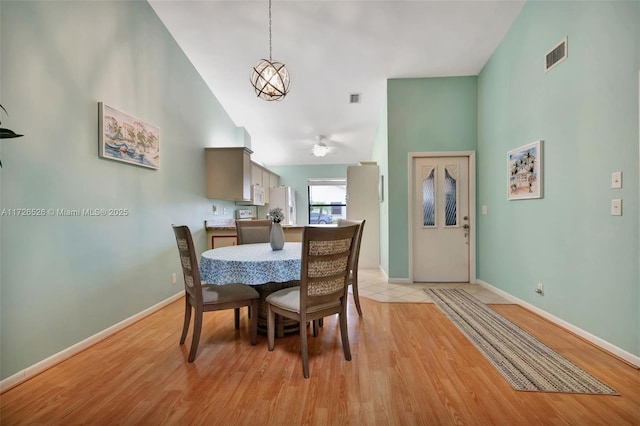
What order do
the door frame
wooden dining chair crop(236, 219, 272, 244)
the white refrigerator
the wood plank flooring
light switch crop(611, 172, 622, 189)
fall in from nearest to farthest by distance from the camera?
1. the wood plank flooring
2. light switch crop(611, 172, 622, 189)
3. wooden dining chair crop(236, 219, 272, 244)
4. the door frame
5. the white refrigerator

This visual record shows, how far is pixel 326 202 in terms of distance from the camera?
8.18 m

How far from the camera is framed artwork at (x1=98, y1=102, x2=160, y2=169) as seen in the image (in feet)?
7.79

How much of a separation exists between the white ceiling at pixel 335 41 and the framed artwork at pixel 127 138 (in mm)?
1471

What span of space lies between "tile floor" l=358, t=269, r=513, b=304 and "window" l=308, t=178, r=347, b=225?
153 inches

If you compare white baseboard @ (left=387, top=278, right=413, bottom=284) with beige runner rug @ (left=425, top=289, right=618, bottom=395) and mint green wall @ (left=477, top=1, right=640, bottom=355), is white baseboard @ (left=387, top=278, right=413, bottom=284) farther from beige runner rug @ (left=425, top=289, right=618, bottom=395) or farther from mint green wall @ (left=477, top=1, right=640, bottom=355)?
mint green wall @ (left=477, top=1, right=640, bottom=355)

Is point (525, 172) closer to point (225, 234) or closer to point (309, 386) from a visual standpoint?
point (309, 386)

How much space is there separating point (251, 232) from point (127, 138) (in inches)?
59.0

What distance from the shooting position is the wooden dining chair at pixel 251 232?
10.0 ft

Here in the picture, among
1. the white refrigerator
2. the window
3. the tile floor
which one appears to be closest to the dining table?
the tile floor

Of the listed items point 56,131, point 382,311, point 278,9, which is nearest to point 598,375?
point 382,311

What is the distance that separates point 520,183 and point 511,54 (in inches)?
61.2

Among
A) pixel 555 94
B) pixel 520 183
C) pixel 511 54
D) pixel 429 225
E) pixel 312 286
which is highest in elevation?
pixel 511 54

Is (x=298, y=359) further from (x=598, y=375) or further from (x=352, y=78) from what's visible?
(x=352, y=78)

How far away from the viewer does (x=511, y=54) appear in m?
3.25
